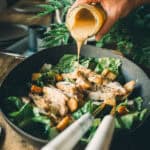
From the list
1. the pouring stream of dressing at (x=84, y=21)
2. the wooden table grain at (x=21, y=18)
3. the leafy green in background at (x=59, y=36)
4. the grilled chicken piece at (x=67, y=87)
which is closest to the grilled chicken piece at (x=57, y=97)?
the grilled chicken piece at (x=67, y=87)

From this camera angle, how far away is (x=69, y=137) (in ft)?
2.12

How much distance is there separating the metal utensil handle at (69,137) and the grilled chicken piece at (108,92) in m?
0.61

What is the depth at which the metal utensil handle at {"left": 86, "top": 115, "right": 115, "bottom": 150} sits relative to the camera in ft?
1.96

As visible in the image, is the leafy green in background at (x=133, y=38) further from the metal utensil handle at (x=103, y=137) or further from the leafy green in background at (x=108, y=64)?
the metal utensil handle at (x=103, y=137)

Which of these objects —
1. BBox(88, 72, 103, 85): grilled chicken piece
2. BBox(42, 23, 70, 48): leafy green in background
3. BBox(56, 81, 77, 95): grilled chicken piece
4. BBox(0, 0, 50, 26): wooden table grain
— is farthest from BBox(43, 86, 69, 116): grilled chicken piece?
BBox(0, 0, 50, 26): wooden table grain

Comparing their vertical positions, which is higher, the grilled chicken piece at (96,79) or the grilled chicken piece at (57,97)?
the grilled chicken piece at (96,79)

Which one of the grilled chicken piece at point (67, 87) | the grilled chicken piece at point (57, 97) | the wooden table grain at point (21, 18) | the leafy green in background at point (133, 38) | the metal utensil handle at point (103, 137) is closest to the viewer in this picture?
the metal utensil handle at point (103, 137)

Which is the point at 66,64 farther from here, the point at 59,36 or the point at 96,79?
the point at 59,36

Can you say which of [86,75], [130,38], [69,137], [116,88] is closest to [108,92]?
[116,88]

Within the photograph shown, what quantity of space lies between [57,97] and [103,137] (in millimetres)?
729

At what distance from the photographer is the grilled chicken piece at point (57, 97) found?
4.15 feet

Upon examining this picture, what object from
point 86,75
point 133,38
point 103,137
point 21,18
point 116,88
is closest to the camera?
point 103,137

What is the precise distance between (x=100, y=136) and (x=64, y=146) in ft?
0.23

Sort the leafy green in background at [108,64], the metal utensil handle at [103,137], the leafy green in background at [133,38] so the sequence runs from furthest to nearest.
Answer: the leafy green in background at [133,38] → the leafy green in background at [108,64] → the metal utensil handle at [103,137]
